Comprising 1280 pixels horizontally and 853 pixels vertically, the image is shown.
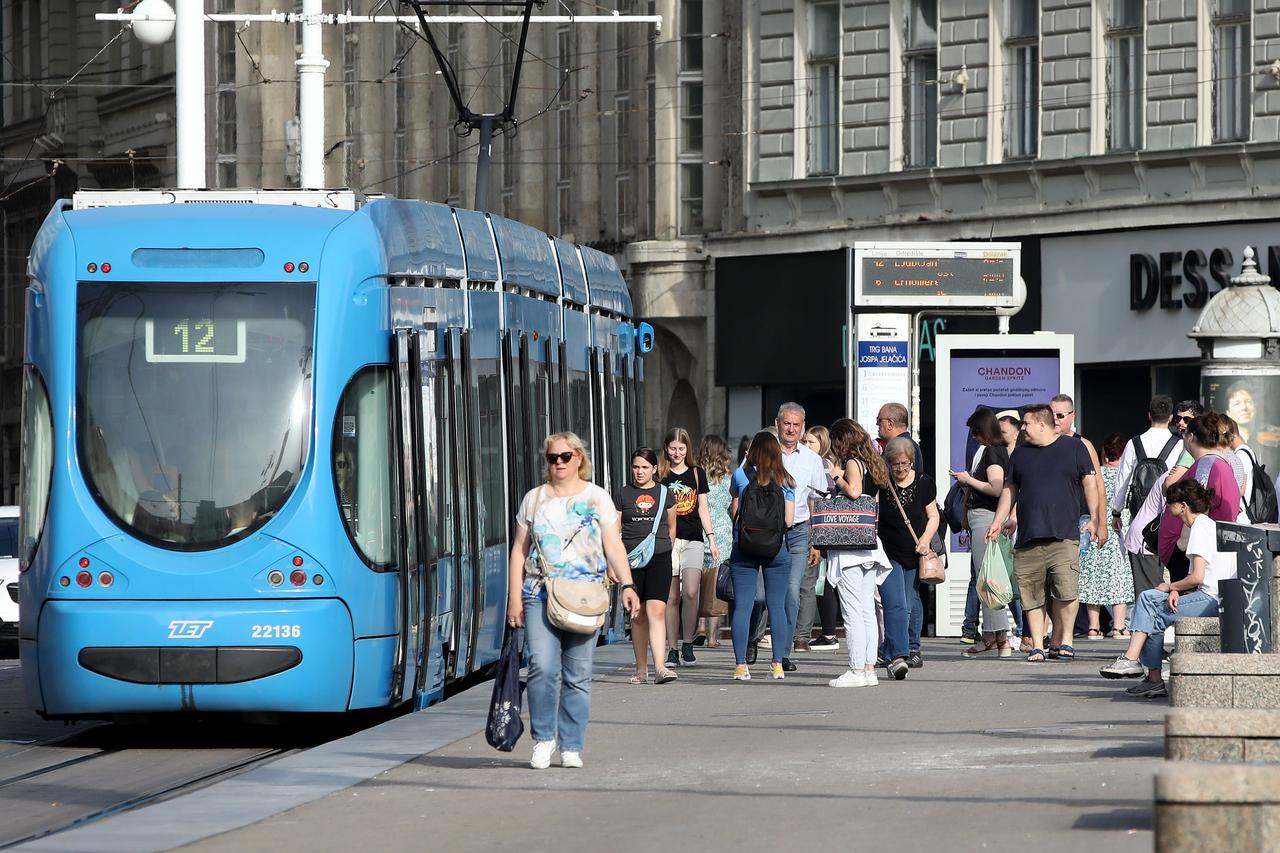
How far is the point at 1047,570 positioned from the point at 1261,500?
5.63 ft

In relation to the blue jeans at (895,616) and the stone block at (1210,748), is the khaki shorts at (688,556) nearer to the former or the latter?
the blue jeans at (895,616)

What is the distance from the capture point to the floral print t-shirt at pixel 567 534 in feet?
40.3

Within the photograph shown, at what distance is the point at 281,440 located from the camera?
14484 millimetres

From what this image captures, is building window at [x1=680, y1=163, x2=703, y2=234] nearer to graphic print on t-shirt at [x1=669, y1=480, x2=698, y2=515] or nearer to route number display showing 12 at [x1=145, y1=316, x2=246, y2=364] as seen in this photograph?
graphic print on t-shirt at [x1=669, y1=480, x2=698, y2=515]

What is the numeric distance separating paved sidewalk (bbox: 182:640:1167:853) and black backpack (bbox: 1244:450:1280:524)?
1416 mm

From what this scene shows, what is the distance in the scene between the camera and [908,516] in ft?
59.9

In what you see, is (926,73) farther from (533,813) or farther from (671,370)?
(533,813)

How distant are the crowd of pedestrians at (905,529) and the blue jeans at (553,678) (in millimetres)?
2497

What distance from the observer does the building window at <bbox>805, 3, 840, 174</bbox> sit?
123 ft

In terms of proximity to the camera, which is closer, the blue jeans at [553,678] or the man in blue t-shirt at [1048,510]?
the blue jeans at [553,678]

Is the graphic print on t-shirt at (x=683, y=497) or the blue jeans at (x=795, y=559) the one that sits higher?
→ the graphic print on t-shirt at (x=683, y=497)

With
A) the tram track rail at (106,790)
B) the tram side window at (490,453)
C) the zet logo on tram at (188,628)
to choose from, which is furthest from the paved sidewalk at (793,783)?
the tram side window at (490,453)

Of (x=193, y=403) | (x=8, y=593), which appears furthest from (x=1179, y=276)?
(x=193, y=403)

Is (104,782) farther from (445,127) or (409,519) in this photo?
(445,127)
